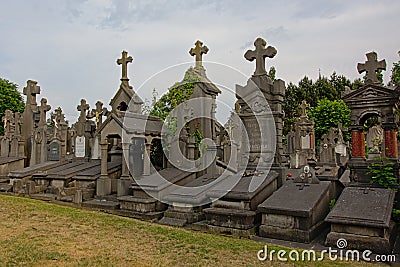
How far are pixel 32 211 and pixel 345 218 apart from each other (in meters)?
7.85

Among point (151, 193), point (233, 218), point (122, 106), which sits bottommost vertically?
point (233, 218)

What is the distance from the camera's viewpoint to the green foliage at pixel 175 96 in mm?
13312

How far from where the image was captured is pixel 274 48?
1042 cm

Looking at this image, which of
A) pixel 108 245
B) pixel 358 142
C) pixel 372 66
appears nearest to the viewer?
pixel 108 245

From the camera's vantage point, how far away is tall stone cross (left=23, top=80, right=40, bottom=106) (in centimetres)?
2042

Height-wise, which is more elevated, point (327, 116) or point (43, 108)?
point (327, 116)

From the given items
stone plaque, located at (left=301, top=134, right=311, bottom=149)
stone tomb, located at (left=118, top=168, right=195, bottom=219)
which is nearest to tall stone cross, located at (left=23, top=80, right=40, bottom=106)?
stone tomb, located at (left=118, top=168, right=195, bottom=219)

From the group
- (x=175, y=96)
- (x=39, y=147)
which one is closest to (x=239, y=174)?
(x=175, y=96)

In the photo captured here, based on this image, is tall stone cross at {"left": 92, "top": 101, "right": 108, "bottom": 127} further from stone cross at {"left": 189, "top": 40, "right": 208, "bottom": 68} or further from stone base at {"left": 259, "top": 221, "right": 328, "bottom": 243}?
stone base at {"left": 259, "top": 221, "right": 328, "bottom": 243}

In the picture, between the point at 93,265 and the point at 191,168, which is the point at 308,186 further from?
the point at 93,265

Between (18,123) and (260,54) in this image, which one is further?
(18,123)

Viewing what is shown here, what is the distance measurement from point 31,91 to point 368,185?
19.3 metres

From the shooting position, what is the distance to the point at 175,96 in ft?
44.7

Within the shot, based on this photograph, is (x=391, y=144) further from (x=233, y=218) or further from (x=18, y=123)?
(x=18, y=123)
